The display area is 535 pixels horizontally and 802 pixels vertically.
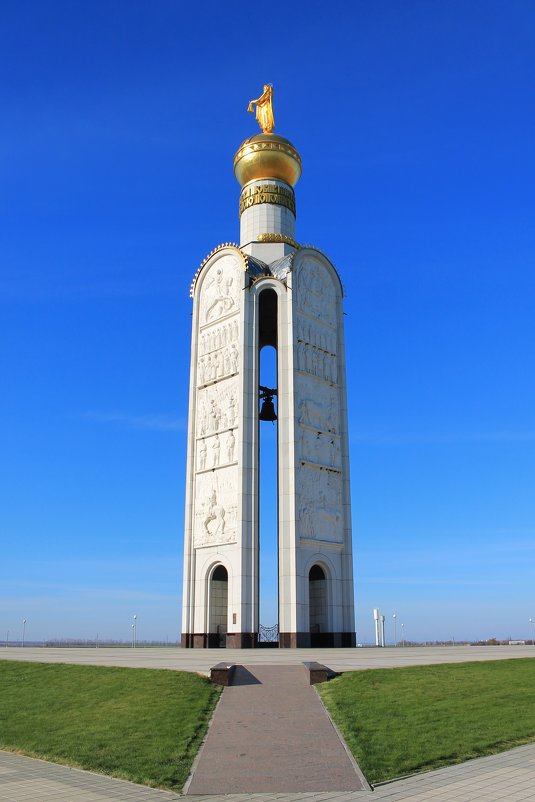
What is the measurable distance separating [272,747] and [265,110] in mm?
35398

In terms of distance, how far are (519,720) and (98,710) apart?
6582 millimetres

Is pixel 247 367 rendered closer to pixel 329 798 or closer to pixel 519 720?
pixel 519 720

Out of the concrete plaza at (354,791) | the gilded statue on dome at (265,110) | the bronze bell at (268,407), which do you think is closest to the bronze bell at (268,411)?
the bronze bell at (268,407)

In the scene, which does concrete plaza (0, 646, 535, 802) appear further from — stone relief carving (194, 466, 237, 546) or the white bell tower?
stone relief carving (194, 466, 237, 546)

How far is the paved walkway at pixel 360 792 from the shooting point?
7.01 meters

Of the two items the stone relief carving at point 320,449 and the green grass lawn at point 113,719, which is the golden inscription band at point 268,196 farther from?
the green grass lawn at point 113,719

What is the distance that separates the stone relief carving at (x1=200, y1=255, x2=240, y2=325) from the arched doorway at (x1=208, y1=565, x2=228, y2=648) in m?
11.9

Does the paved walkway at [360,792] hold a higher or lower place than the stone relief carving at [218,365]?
lower

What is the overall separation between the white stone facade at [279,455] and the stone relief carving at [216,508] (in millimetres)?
54

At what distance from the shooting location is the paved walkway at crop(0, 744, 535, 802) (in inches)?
276

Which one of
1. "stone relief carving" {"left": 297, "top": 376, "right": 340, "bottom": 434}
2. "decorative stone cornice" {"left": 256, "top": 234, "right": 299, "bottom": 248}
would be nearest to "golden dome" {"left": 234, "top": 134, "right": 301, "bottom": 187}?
"decorative stone cornice" {"left": 256, "top": 234, "right": 299, "bottom": 248}

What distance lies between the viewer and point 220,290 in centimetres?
3425

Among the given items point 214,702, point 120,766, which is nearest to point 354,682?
point 214,702

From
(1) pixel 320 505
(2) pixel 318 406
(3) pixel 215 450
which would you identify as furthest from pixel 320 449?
(3) pixel 215 450
